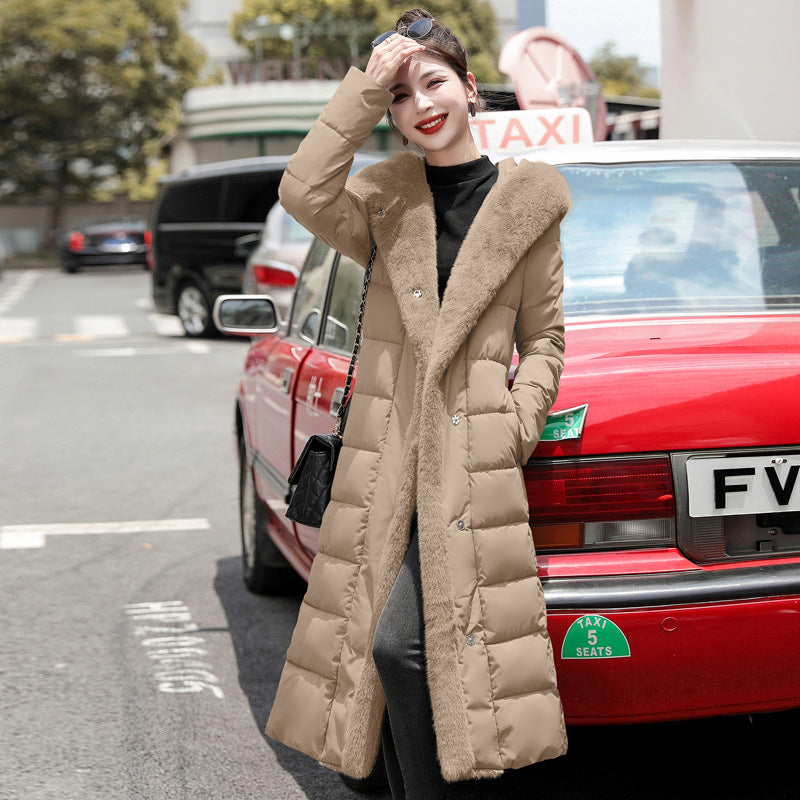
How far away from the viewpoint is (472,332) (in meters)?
2.64

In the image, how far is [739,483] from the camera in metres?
2.82

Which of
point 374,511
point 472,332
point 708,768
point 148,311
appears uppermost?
point 472,332

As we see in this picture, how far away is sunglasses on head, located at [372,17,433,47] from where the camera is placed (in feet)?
9.03

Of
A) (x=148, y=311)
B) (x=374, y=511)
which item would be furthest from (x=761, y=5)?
(x=148, y=311)

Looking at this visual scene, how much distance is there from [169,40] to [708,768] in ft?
168

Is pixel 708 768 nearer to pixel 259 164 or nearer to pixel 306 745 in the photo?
pixel 306 745

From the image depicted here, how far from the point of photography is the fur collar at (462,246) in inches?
103

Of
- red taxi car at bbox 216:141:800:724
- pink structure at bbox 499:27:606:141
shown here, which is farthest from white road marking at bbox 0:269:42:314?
red taxi car at bbox 216:141:800:724

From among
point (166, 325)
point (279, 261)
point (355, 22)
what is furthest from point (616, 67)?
point (279, 261)

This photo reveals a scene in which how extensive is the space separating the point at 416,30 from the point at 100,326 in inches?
651

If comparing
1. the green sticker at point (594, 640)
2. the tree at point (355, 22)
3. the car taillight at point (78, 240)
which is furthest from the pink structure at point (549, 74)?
the tree at point (355, 22)

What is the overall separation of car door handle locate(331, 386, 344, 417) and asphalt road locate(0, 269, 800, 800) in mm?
1036

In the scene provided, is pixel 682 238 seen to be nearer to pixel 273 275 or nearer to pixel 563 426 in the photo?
pixel 563 426

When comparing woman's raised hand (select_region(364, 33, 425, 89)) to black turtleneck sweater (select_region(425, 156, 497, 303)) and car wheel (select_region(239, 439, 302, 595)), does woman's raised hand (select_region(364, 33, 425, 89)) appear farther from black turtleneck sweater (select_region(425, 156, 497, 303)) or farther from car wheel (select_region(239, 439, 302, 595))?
car wheel (select_region(239, 439, 302, 595))
